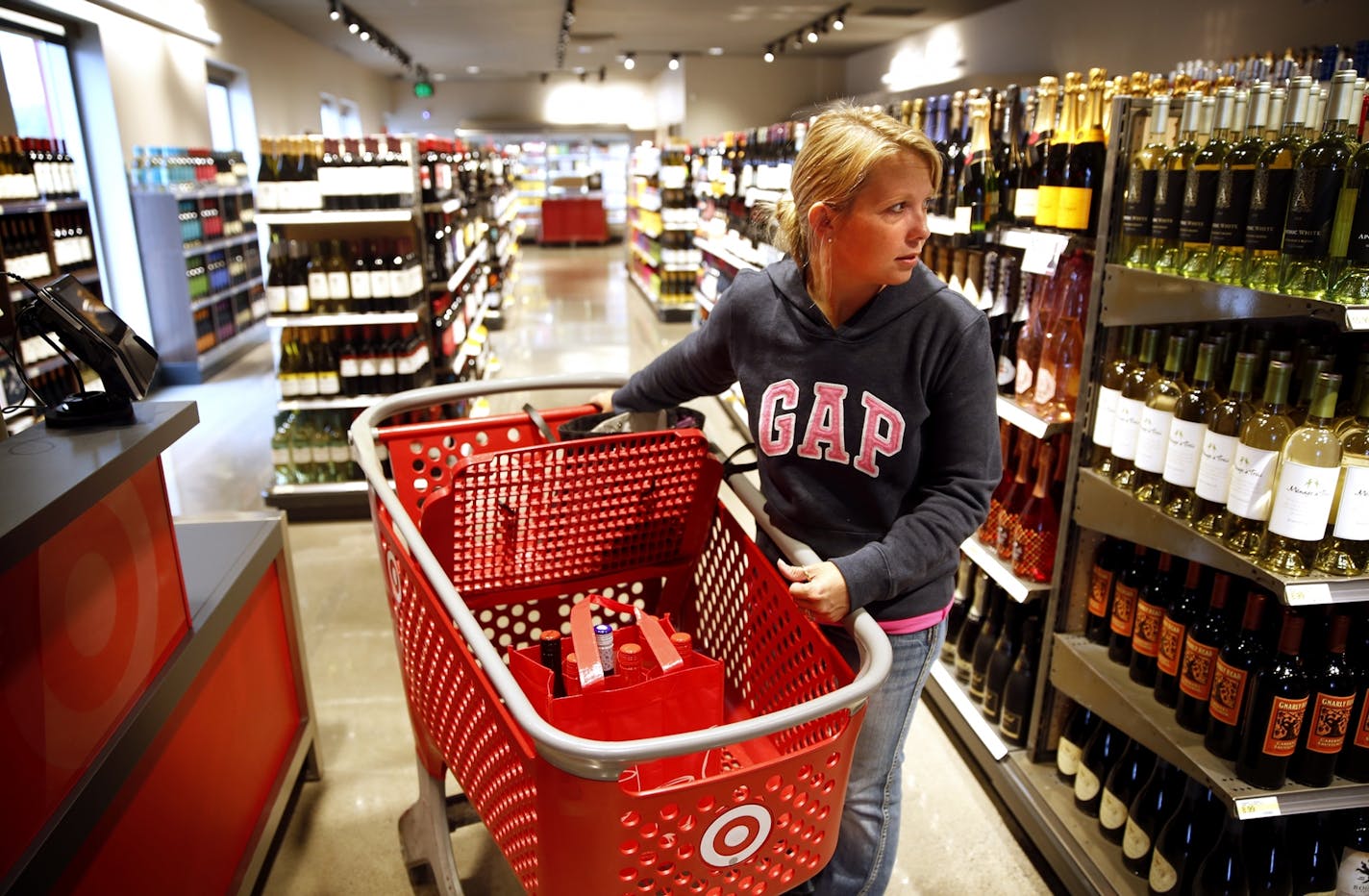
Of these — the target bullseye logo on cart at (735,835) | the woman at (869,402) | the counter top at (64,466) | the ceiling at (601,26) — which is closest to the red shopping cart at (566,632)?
the target bullseye logo on cart at (735,835)

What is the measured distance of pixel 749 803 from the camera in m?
1.11

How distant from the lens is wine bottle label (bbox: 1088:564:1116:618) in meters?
2.40

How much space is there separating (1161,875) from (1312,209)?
1.51 metres

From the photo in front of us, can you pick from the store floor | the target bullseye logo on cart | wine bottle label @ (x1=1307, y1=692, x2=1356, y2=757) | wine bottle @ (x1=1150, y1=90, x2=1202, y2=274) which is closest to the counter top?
the store floor

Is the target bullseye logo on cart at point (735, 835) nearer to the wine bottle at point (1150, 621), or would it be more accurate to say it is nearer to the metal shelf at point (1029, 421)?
the wine bottle at point (1150, 621)

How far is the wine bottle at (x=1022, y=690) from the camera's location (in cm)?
270

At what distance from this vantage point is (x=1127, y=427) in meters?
2.18

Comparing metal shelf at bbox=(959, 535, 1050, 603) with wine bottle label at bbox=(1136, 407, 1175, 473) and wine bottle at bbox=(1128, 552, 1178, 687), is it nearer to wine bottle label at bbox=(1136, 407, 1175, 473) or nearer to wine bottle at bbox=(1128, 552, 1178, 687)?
wine bottle at bbox=(1128, 552, 1178, 687)

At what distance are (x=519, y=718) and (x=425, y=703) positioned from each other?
0.70 metres

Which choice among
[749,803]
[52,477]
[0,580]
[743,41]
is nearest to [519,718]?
[749,803]

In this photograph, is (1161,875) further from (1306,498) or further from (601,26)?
(601,26)

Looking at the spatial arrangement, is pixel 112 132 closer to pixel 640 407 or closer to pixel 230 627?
pixel 230 627

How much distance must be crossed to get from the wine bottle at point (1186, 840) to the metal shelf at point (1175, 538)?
0.59 meters

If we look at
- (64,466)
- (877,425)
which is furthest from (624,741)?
(64,466)
